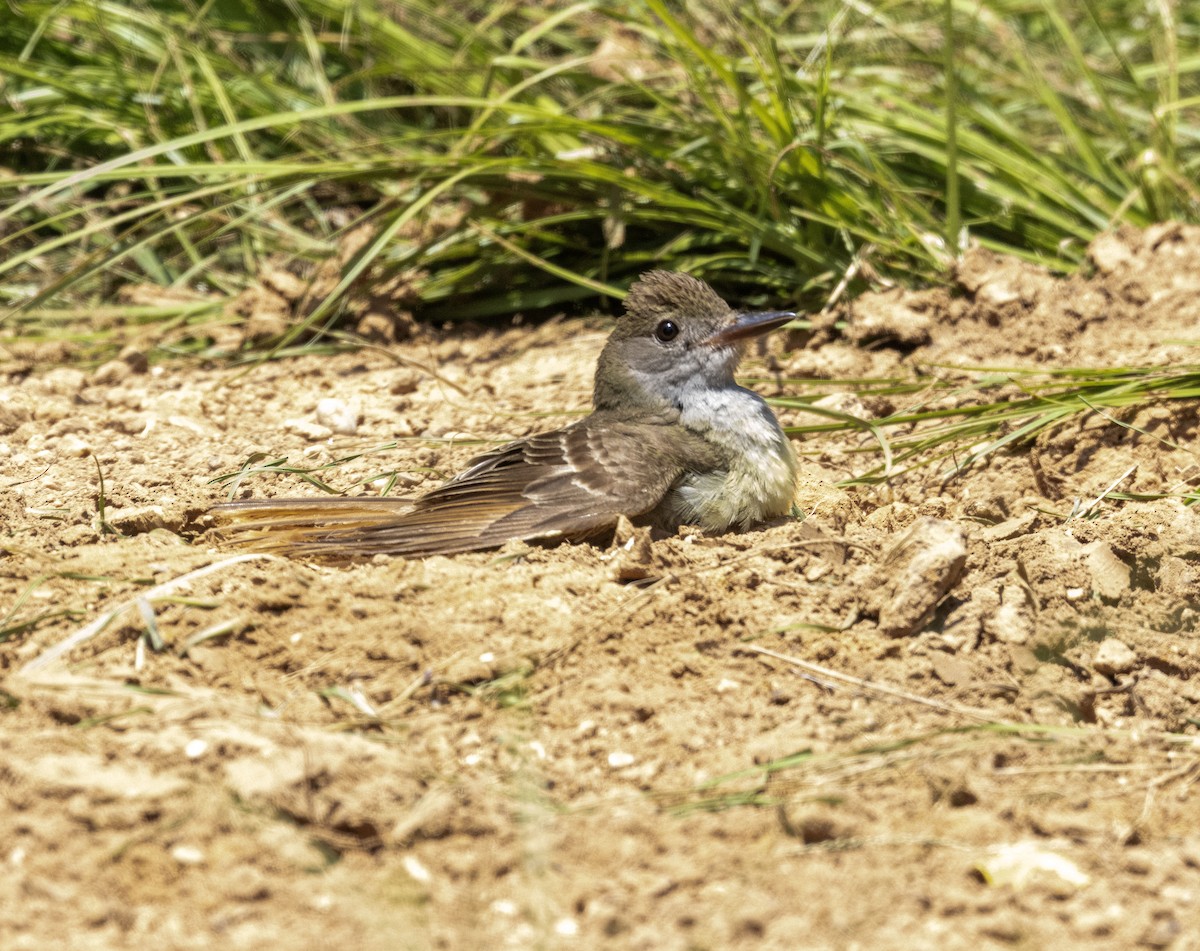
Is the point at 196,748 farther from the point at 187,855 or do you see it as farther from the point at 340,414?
the point at 340,414

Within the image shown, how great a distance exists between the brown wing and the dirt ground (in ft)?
0.55

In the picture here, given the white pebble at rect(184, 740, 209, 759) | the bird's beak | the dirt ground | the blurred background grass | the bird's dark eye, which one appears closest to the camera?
the dirt ground

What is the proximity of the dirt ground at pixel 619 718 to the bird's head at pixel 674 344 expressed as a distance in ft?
1.85

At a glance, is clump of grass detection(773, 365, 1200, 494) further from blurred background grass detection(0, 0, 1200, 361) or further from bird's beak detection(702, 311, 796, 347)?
blurred background grass detection(0, 0, 1200, 361)

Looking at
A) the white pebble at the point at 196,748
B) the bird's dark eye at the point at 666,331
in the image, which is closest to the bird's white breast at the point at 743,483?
the bird's dark eye at the point at 666,331

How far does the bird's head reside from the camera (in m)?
4.86

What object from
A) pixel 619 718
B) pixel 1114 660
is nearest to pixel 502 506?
pixel 619 718

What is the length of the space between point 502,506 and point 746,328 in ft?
3.75

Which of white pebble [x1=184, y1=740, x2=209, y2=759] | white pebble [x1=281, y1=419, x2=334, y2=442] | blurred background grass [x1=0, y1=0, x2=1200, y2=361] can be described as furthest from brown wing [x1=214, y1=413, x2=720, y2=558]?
blurred background grass [x1=0, y1=0, x2=1200, y2=361]

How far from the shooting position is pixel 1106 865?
271cm

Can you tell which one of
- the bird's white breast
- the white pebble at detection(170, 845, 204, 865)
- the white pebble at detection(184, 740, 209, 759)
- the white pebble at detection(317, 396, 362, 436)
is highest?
the bird's white breast

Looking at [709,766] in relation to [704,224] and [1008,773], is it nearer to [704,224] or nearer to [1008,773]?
[1008,773]

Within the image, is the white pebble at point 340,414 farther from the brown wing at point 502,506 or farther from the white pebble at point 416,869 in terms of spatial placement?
the white pebble at point 416,869

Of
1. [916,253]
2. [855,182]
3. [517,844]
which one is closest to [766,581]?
[517,844]
